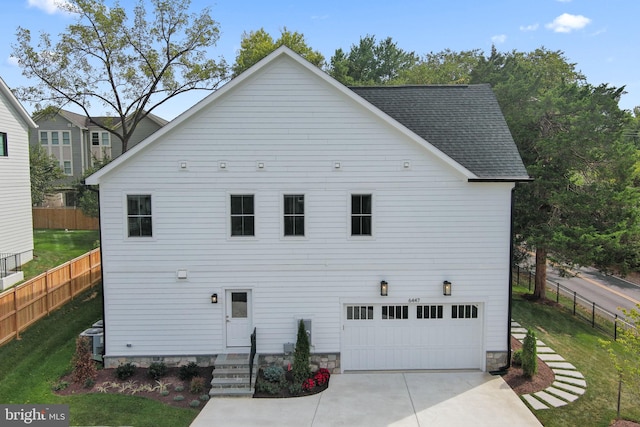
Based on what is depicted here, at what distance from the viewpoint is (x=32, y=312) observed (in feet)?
45.6

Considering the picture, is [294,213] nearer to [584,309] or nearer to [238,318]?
[238,318]

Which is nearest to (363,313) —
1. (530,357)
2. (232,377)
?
(232,377)

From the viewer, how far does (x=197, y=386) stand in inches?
424

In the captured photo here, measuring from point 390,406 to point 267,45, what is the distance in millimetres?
30166

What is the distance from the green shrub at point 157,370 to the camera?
1143 cm

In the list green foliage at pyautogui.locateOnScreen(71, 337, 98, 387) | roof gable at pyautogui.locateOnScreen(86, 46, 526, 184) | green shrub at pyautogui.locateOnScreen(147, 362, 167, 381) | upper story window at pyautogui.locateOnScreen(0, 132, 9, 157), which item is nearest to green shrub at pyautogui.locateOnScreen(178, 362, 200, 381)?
green shrub at pyautogui.locateOnScreen(147, 362, 167, 381)

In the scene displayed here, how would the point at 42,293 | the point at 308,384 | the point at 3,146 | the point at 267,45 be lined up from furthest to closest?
the point at 267,45, the point at 3,146, the point at 42,293, the point at 308,384

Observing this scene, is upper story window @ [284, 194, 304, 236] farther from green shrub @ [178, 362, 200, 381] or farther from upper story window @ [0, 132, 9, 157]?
upper story window @ [0, 132, 9, 157]

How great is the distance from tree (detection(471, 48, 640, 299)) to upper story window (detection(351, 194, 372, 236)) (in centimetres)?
795

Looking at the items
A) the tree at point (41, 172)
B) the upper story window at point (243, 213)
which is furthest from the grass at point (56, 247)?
the upper story window at point (243, 213)

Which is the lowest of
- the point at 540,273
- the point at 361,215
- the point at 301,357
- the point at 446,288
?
the point at 301,357

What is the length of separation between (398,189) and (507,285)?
12.7ft

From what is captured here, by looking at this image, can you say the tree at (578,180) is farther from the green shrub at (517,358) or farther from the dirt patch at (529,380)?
the dirt patch at (529,380)

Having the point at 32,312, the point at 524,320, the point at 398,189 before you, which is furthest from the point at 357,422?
the point at 32,312
